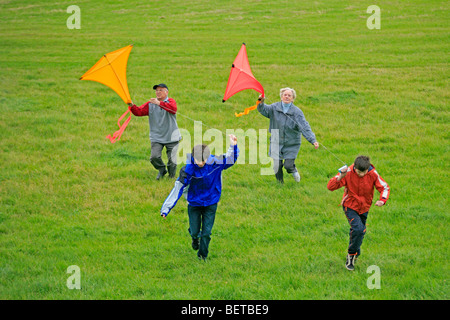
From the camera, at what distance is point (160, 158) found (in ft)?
37.5

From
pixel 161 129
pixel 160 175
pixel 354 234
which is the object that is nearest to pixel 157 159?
pixel 160 175

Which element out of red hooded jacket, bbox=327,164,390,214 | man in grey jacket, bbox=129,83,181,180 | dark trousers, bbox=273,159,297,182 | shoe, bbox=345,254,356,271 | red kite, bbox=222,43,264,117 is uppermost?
red kite, bbox=222,43,264,117

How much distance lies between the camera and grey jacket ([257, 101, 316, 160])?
35.1 feet

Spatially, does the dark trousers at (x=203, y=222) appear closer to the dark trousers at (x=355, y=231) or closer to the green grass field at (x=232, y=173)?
the green grass field at (x=232, y=173)

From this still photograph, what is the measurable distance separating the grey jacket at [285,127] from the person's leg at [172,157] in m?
2.36

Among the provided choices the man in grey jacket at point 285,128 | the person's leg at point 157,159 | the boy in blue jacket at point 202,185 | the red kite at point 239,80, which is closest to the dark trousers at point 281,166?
the man in grey jacket at point 285,128

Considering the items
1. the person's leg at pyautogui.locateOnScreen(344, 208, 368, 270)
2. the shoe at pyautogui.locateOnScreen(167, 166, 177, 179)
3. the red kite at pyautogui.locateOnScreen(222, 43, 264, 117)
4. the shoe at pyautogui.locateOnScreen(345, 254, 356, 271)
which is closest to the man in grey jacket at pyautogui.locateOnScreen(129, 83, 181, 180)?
the shoe at pyautogui.locateOnScreen(167, 166, 177, 179)

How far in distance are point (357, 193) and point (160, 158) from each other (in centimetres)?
545

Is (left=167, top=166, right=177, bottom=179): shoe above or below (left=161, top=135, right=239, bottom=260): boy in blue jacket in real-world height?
below

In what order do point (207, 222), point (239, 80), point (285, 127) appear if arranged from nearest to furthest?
1. point (207, 222)
2. point (239, 80)
3. point (285, 127)

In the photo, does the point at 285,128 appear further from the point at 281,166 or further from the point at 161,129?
the point at 161,129

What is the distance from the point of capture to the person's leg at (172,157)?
11609 mm

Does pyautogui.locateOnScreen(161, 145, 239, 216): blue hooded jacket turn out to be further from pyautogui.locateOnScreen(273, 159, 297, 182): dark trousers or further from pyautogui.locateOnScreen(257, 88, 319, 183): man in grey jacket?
pyautogui.locateOnScreen(273, 159, 297, 182): dark trousers

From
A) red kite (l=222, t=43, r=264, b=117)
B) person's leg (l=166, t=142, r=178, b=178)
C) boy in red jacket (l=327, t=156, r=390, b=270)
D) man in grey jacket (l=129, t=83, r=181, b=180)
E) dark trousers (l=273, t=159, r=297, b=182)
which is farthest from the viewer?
person's leg (l=166, t=142, r=178, b=178)
